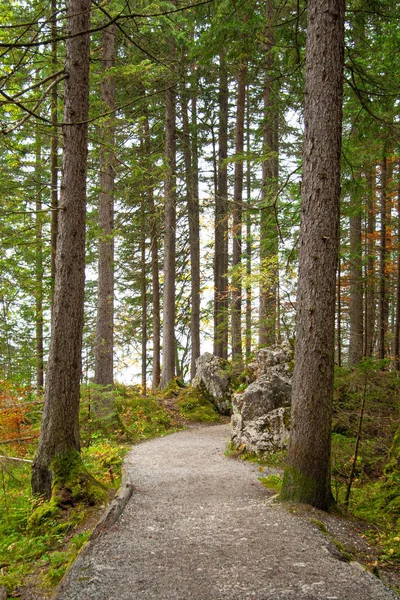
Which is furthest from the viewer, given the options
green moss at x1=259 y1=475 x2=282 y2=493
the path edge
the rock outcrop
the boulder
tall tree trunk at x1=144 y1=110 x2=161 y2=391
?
tall tree trunk at x1=144 y1=110 x2=161 y2=391

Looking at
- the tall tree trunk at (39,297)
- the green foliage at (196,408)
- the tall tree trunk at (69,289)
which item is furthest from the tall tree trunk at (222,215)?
the tall tree trunk at (69,289)

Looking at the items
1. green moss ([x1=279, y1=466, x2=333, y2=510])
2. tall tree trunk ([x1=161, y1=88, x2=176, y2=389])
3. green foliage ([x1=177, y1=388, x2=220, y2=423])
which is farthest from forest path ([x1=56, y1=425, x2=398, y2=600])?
tall tree trunk ([x1=161, y1=88, x2=176, y2=389])

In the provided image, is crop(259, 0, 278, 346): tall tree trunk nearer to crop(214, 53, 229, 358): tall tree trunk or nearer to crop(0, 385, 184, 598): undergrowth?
crop(214, 53, 229, 358): tall tree trunk

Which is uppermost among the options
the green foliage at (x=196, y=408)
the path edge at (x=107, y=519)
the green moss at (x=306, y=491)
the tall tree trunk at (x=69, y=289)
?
the tall tree trunk at (x=69, y=289)

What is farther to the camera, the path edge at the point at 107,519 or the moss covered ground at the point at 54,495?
the moss covered ground at the point at 54,495

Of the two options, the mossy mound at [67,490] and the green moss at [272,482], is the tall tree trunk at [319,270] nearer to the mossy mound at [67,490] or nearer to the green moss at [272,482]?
the green moss at [272,482]

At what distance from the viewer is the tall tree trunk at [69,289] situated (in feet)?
18.3

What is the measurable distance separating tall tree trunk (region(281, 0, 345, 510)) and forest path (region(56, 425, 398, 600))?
681 mm

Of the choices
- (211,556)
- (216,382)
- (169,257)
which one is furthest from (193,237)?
(211,556)

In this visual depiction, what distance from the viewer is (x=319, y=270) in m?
5.10

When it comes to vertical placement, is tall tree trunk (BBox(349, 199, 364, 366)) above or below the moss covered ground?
above

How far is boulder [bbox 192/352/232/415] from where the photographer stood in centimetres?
1362

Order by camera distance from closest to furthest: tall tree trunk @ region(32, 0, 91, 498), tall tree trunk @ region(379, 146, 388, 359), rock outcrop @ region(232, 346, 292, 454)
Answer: tall tree trunk @ region(32, 0, 91, 498) → rock outcrop @ region(232, 346, 292, 454) → tall tree trunk @ region(379, 146, 388, 359)

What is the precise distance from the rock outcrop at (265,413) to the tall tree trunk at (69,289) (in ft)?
13.1
